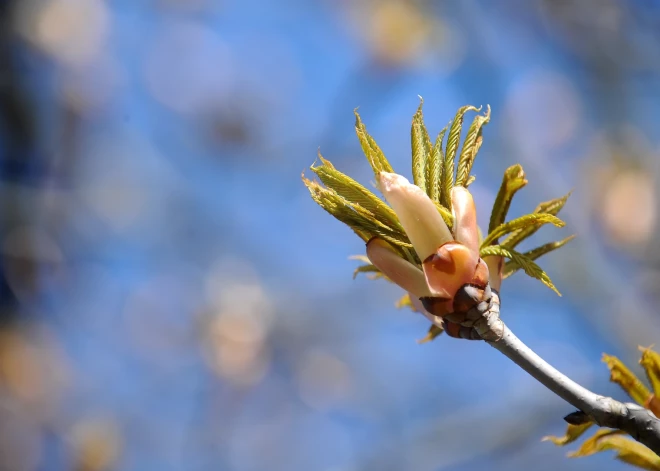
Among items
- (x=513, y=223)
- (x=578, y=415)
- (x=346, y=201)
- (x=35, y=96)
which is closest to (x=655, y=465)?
(x=578, y=415)

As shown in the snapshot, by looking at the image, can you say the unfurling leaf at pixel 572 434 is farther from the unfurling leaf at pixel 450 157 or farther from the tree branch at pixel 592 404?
the unfurling leaf at pixel 450 157

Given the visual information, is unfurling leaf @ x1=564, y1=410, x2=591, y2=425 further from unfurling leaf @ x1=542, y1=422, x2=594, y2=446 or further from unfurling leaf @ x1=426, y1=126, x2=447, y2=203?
unfurling leaf @ x1=426, y1=126, x2=447, y2=203

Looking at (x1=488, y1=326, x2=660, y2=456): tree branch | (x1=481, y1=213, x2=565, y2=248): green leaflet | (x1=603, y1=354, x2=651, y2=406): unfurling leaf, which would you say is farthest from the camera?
(x1=603, y1=354, x2=651, y2=406): unfurling leaf

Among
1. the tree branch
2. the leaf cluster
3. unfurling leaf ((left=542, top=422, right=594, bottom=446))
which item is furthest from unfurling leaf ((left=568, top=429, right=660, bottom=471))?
the leaf cluster

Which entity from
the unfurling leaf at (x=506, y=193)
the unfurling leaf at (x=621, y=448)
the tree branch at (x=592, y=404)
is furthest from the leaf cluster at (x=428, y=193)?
the unfurling leaf at (x=621, y=448)

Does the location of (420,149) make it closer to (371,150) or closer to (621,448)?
(371,150)
